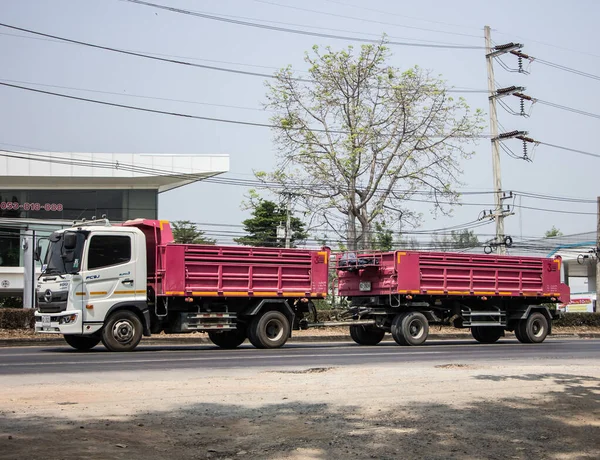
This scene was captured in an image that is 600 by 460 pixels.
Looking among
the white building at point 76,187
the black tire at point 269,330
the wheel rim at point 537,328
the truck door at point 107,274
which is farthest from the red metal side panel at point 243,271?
the white building at point 76,187

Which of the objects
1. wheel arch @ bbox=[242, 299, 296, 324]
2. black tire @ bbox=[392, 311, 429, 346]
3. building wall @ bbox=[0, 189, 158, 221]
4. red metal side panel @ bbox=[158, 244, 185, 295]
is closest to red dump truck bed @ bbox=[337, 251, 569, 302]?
black tire @ bbox=[392, 311, 429, 346]

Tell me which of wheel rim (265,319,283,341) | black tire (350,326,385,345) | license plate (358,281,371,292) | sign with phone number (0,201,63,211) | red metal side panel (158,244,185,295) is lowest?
black tire (350,326,385,345)

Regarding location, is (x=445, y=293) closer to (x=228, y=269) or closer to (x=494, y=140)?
(x=228, y=269)

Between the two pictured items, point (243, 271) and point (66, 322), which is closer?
point (66, 322)

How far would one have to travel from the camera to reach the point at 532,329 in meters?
24.8

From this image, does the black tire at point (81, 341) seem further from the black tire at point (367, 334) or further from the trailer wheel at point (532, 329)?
the trailer wheel at point (532, 329)

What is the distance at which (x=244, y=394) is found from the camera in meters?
10.5

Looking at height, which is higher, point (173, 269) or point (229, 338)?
point (173, 269)

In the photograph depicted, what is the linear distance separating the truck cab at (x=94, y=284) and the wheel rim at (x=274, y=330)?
3379 millimetres

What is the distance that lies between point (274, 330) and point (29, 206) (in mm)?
31985

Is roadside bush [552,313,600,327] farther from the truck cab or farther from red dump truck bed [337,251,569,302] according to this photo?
the truck cab

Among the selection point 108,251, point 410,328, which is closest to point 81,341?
point 108,251

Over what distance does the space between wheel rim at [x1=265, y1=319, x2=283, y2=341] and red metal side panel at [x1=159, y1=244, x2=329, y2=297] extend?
29.5 inches

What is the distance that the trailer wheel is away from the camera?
24.6m
